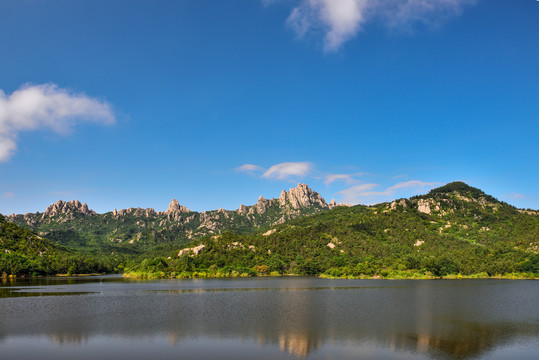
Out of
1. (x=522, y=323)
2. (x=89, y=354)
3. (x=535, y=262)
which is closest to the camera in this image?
(x=89, y=354)

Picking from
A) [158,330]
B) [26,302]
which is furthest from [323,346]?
[26,302]

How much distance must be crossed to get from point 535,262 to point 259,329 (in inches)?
6432

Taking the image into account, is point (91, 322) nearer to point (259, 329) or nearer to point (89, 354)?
point (89, 354)

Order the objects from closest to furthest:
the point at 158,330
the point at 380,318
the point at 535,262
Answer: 1. the point at 158,330
2. the point at 380,318
3. the point at 535,262

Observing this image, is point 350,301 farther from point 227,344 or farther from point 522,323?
point 227,344

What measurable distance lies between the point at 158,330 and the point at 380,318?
33.3m

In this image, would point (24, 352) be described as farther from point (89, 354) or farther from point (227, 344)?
point (227, 344)

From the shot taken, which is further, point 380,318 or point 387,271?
point 387,271

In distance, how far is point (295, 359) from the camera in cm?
3494

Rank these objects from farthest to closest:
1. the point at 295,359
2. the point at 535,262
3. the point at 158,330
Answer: the point at 535,262
the point at 158,330
the point at 295,359

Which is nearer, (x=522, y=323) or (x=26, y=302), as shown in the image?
(x=522, y=323)

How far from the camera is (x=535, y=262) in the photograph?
16150 cm

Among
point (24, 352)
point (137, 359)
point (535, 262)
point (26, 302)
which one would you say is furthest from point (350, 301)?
point (535, 262)

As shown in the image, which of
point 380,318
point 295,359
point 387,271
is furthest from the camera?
point 387,271
